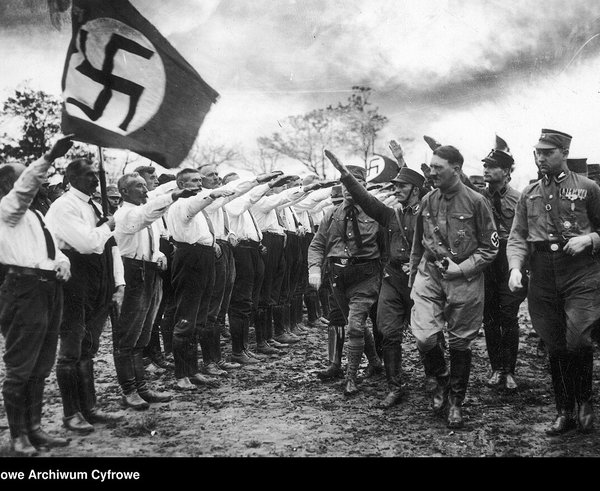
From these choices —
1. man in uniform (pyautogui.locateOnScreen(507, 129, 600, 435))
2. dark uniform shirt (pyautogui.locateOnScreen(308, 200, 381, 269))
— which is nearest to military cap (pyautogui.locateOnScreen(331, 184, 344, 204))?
dark uniform shirt (pyautogui.locateOnScreen(308, 200, 381, 269))

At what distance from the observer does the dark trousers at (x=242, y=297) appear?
306 inches

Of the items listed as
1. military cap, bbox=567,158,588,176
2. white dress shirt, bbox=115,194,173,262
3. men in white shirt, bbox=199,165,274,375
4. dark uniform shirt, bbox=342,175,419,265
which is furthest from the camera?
men in white shirt, bbox=199,165,274,375

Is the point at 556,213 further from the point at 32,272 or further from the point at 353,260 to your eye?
the point at 32,272

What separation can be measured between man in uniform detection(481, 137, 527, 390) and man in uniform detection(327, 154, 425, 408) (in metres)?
0.92

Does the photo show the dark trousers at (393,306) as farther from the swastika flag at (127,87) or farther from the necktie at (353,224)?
the swastika flag at (127,87)

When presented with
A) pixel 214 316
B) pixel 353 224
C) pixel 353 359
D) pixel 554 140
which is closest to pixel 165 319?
pixel 214 316

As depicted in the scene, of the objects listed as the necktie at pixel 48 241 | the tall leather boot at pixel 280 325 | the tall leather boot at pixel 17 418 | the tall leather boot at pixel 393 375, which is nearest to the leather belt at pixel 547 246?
the tall leather boot at pixel 393 375

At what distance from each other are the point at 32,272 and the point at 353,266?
10.6 ft

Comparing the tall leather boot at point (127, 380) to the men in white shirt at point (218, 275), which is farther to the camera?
the men in white shirt at point (218, 275)

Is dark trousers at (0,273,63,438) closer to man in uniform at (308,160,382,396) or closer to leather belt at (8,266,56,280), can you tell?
leather belt at (8,266,56,280)

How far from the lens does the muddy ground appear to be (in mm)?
4609

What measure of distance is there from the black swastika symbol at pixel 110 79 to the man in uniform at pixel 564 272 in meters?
3.41

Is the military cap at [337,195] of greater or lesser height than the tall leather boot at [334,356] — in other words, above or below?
above
